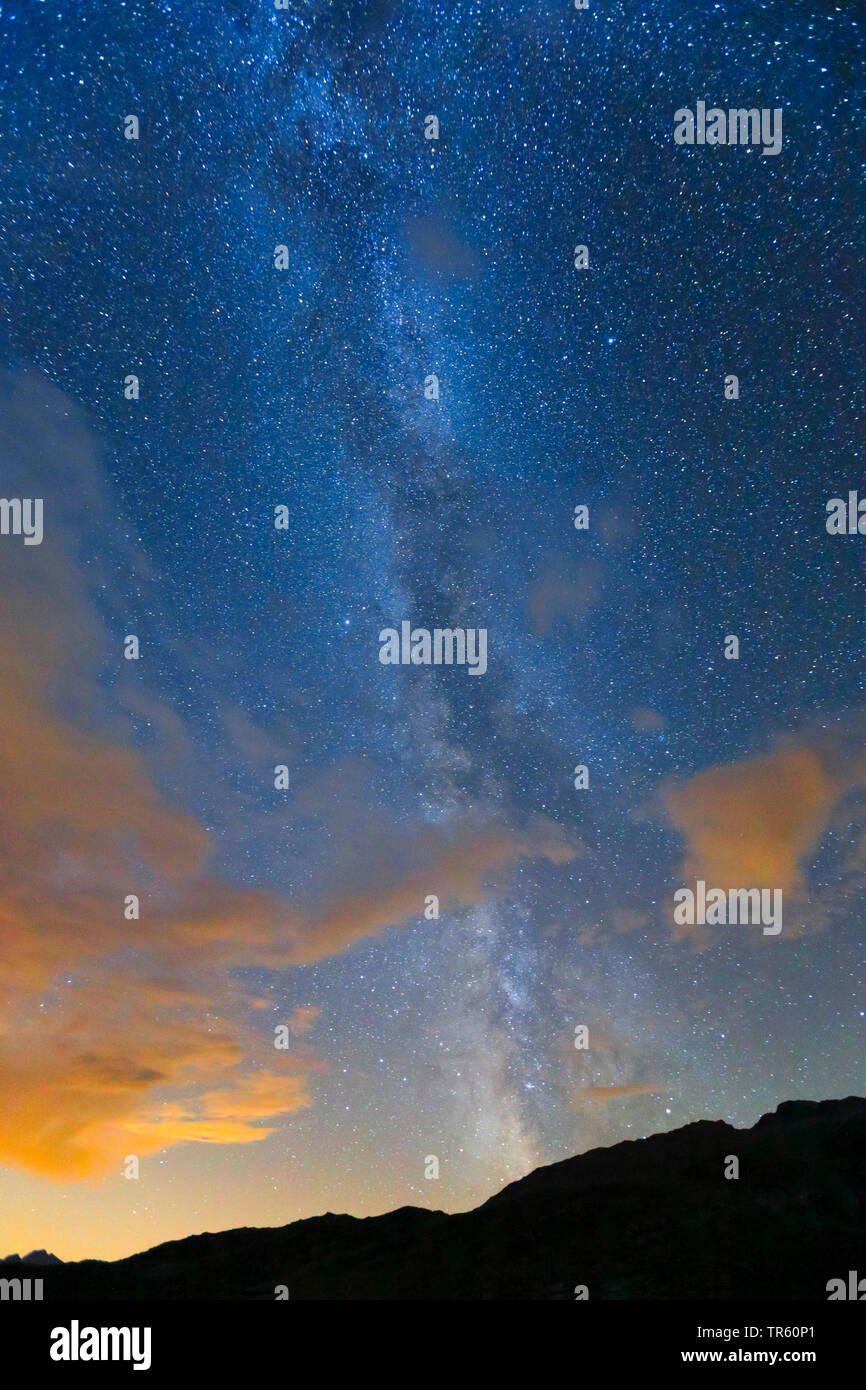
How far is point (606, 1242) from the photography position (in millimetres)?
40906

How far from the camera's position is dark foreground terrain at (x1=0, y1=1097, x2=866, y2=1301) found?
3922 cm

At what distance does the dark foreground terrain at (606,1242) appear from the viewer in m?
39.2

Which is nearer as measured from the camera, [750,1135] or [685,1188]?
[685,1188]

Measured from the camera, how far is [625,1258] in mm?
39656

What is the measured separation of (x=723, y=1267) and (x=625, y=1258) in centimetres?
472
